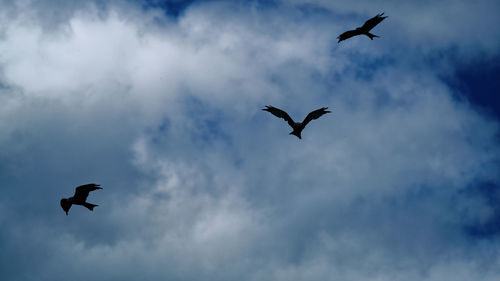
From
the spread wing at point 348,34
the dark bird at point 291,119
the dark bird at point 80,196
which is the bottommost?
the dark bird at point 80,196

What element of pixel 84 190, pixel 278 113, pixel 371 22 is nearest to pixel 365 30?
pixel 371 22

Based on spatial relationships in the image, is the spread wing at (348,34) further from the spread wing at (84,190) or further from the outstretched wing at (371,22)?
the spread wing at (84,190)

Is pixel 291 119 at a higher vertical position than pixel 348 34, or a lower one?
lower

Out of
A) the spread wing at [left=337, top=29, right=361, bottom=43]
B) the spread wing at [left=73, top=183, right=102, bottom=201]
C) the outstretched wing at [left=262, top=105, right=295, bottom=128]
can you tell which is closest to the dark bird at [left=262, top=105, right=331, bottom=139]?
the outstretched wing at [left=262, top=105, right=295, bottom=128]

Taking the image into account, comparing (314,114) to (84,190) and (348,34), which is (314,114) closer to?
(348,34)

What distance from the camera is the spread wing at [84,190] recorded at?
44.5 meters

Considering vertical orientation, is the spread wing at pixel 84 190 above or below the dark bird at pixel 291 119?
below

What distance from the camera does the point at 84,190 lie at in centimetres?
4484

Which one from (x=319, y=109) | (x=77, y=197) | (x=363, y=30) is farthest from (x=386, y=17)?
(x=77, y=197)

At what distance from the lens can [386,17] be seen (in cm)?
4241

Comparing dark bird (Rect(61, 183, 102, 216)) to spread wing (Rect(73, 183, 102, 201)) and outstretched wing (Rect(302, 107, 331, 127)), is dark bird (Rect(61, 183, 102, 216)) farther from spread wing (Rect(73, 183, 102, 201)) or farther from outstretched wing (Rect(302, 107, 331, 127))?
outstretched wing (Rect(302, 107, 331, 127))

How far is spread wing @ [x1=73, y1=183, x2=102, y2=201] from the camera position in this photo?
4450 cm

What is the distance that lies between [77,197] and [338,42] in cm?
2242

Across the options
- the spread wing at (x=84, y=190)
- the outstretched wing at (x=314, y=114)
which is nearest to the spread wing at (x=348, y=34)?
the outstretched wing at (x=314, y=114)
